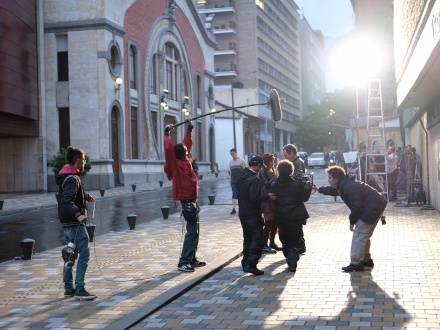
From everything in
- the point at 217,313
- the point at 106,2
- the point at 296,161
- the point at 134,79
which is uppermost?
the point at 106,2

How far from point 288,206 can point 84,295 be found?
326 cm

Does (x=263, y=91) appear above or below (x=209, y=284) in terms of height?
above

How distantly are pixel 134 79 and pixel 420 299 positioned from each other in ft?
120

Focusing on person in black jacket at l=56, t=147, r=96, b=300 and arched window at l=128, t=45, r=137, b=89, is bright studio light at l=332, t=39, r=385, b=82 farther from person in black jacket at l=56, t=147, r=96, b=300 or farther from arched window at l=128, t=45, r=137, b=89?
person in black jacket at l=56, t=147, r=96, b=300

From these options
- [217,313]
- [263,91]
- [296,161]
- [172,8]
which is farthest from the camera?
[263,91]

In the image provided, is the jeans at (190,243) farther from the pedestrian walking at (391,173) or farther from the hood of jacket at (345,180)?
the pedestrian walking at (391,173)

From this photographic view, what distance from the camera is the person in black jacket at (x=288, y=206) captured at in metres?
9.52

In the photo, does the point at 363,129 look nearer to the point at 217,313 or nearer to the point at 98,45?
the point at 98,45

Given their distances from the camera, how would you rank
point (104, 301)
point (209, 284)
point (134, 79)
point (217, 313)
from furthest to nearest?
point (134, 79) < point (209, 284) < point (104, 301) < point (217, 313)

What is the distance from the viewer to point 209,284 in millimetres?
8516

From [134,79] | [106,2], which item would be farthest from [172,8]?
[106,2]

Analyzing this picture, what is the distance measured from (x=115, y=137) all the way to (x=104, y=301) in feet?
104

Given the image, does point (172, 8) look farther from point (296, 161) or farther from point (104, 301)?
point (104, 301)

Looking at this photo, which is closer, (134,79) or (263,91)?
(134,79)
